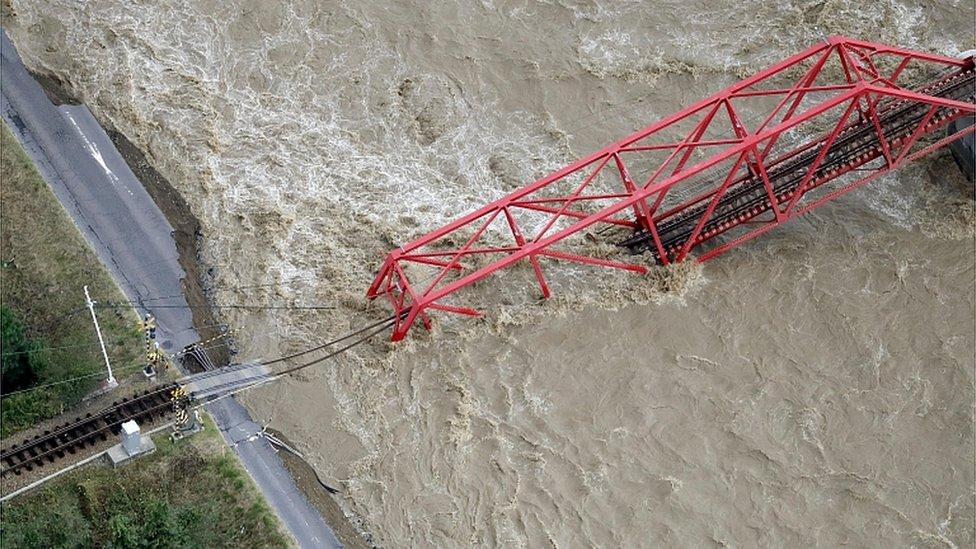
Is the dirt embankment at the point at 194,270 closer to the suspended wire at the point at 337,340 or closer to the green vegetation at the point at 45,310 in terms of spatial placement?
the suspended wire at the point at 337,340

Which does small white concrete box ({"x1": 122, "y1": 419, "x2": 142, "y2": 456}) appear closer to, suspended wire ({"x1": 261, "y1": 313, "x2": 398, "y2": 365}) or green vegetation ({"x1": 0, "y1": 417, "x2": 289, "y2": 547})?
green vegetation ({"x1": 0, "y1": 417, "x2": 289, "y2": 547})

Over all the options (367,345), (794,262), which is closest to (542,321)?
(367,345)

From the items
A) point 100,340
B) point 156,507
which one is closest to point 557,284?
point 100,340

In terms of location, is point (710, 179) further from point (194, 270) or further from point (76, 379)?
point (76, 379)

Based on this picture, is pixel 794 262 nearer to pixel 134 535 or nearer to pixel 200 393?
pixel 200 393

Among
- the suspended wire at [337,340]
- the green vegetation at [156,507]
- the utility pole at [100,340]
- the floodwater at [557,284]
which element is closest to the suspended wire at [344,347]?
the suspended wire at [337,340]

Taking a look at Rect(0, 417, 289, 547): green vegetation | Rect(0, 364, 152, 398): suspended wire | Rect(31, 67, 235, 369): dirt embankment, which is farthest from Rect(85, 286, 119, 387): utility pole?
Rect(0, 417, 289, 547): green vegetation
